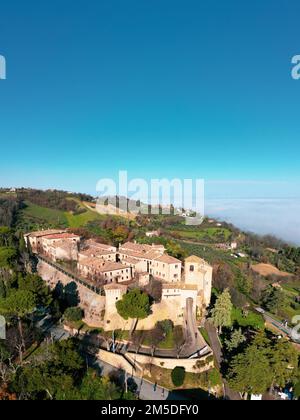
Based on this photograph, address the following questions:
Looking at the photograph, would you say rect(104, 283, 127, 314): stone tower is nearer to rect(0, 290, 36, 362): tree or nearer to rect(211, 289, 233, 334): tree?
rect(0, 290, 36, 362): tree

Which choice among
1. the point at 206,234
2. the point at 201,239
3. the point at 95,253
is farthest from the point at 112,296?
the point at 206,234

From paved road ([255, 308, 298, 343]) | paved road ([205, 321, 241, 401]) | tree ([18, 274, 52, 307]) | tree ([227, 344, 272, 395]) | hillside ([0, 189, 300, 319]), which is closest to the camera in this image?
tree ([227, 344, 272, 395])

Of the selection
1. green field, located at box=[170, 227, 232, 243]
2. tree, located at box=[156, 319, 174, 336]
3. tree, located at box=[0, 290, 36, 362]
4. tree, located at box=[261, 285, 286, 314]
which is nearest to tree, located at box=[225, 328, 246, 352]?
tree, located at box=[156, 319, 174, 336]

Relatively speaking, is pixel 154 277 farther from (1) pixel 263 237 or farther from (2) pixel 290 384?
(1) pixel 263 237

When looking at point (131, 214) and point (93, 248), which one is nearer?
point (93, 248)

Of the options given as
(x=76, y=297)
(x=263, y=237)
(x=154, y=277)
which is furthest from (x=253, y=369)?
(x=263, y=237)

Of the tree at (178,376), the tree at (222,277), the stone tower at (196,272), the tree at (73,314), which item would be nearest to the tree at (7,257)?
the tree at (73,314)

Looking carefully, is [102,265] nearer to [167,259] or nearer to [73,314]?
[73,314]

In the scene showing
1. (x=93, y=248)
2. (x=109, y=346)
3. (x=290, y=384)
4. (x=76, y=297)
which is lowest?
(x=290, y=384)
